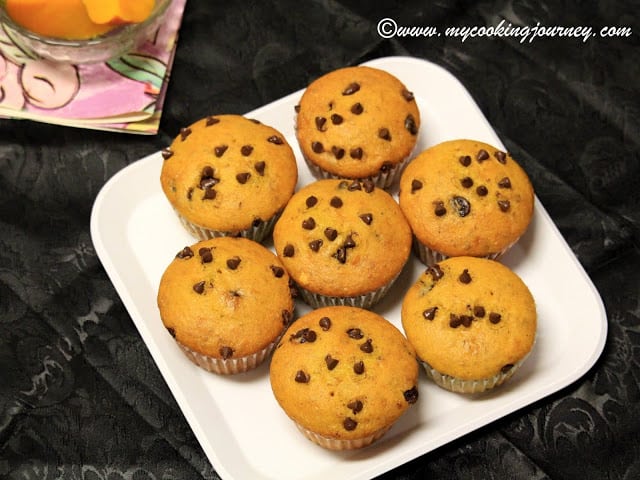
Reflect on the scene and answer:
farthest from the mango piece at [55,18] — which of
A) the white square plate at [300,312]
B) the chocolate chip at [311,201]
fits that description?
the chocolate chip at [311,201]

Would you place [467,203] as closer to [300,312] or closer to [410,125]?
[410,125]

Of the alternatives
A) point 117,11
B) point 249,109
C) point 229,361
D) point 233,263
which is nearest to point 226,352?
point 229,361

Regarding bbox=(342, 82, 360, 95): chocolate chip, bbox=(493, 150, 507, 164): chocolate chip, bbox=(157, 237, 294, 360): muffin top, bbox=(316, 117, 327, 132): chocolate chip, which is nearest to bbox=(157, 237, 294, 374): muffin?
bbox=(157, 237, 294, 360): muffin top

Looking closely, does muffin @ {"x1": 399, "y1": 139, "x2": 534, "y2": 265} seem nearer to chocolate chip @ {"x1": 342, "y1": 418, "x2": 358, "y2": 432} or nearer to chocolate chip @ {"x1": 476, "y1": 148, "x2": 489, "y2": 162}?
chocolate chip @ {"x1": 476, "y1": 148, "x2": 489, "y2": 162}

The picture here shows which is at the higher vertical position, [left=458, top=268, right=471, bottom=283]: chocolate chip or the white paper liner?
[left=458, top=268, right=471, bottom=283]: chocolate chip

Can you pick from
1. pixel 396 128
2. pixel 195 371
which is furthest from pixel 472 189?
pixel 195 371

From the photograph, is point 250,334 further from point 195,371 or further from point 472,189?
point 472,189

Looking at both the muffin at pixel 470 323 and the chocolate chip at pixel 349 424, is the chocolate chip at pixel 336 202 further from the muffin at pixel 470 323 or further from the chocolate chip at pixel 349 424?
the chocolate chip at pixel 349 424
